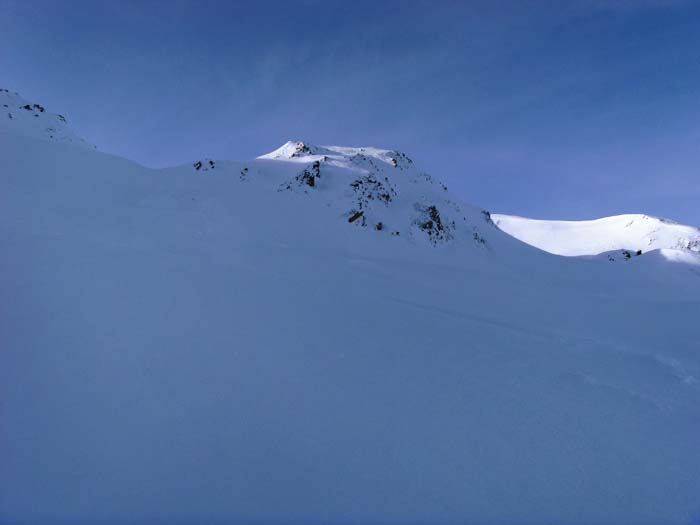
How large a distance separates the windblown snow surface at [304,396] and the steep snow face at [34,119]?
113 feet

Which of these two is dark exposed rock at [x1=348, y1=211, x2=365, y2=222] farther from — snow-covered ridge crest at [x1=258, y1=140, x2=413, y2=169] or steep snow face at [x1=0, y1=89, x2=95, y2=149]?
steep snow face at [x1=0, y1=89, x2=95, y2=149]

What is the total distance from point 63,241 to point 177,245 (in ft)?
8.99

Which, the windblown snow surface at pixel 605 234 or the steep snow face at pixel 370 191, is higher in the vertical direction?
the windblown snow surface at pixel 605 234

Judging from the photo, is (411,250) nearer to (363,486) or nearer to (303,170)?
(303,170)

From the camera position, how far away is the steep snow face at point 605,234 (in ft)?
164

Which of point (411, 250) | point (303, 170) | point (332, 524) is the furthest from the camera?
point (303, 170)

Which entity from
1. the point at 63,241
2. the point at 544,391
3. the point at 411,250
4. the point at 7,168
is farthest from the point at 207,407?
the point at 411,250

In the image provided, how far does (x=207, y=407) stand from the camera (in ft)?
11.8

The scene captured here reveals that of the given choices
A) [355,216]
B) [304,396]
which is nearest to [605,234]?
A: [355,216]

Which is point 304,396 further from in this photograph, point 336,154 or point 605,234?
point 605,234

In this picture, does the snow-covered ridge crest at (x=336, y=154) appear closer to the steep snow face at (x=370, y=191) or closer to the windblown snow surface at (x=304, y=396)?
the steep snow face at (x=370, y=191)

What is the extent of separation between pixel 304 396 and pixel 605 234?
71.4 metres

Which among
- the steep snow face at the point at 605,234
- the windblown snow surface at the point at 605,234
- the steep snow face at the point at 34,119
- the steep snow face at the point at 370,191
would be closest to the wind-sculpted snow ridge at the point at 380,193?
the steep snow face at the point at 370,191

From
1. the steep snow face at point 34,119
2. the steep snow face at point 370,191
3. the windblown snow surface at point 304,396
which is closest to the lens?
the windblown snow surface at point 304,396
